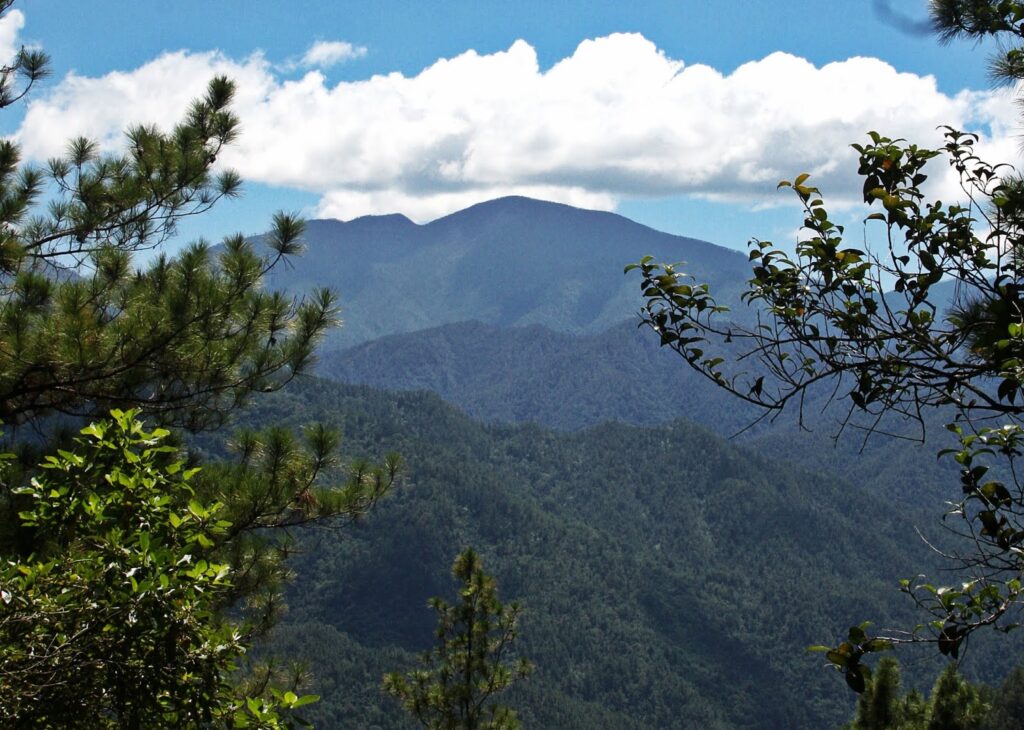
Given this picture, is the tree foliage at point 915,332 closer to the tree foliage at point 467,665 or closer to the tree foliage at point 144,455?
the tree foliage at point 144,455

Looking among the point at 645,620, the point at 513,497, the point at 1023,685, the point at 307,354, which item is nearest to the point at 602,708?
the point at 645,620

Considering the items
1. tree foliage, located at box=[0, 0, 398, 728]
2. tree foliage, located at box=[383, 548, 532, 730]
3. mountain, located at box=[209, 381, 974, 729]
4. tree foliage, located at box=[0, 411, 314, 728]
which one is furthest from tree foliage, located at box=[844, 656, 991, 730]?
mountain, located at box=[209, 381, 974, 729]

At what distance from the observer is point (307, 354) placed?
33.7ft

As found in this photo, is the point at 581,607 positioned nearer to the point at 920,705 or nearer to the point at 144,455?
the point at 920,705

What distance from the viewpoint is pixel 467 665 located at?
11.6 metres

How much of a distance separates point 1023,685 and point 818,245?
6827cm

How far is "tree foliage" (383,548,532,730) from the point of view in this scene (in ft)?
37.4

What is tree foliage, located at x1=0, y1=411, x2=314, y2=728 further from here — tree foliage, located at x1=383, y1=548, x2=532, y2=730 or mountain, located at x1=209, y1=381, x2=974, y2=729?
mountain, located at x1=209, y1=381, x2=974, y2=729

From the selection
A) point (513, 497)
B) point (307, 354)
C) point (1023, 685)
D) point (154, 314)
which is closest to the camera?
point (154, 314)

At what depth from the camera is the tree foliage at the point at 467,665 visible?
11414 millimetres

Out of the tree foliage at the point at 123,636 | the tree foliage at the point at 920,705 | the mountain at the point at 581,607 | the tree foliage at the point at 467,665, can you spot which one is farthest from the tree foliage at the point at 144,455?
the mountain at the point at 581,607

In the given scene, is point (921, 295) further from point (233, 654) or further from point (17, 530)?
point (17, 530)

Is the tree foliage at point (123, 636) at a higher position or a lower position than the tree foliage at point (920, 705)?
higher

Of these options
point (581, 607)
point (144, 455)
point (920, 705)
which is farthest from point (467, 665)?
point (581, 607)
